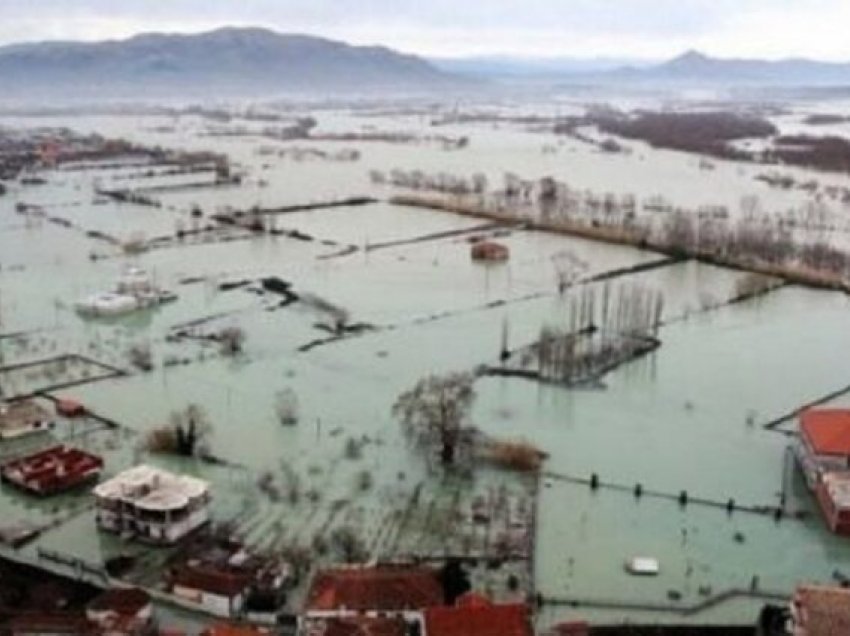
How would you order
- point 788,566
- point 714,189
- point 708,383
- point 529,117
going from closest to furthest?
point 788,566 < point 708,383 < point 714,189 < point 529,117

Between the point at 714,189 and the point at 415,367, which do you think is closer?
the point at 415,367

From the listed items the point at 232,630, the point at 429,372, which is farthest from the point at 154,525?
the point at 429,372

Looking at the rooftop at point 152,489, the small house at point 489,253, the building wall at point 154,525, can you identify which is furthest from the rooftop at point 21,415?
the small house at point 489,253

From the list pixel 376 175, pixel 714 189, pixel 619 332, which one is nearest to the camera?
pixel 619 332

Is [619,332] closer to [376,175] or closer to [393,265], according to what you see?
[393,265]

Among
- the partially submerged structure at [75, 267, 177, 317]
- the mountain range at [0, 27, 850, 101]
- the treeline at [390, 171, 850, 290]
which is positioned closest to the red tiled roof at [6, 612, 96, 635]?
the partially submerged structure at [75, 267, 177, 317]

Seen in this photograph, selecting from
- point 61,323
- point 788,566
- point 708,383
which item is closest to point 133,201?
point 61,323

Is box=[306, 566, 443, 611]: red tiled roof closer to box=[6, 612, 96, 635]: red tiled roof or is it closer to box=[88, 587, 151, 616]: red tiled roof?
box=[88, 587, 151, 616]: red tiled roof
